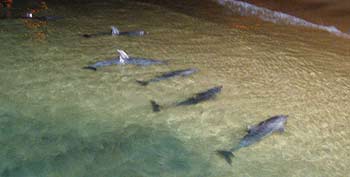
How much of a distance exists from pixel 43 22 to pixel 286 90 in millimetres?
4935

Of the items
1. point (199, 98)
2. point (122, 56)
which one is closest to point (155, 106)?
point (199, 98)

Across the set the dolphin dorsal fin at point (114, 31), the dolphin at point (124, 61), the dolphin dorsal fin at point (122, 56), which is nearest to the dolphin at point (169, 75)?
the dolphin at point (124, 61)

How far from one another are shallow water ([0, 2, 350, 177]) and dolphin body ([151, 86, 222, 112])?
80mm

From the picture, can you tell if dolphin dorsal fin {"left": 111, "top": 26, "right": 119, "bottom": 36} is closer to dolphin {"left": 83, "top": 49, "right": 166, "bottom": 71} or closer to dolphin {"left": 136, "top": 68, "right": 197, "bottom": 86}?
dolphin {"left": 83, "top": 49, "right": 166, "bottom": 71}

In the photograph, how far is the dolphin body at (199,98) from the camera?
17.5 feet

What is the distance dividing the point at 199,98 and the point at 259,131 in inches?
39.1

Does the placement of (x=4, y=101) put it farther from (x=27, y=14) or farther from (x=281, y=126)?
(x=27, y=14)

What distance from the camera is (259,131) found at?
4.72 m

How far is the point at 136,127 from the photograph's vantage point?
15.8 feet

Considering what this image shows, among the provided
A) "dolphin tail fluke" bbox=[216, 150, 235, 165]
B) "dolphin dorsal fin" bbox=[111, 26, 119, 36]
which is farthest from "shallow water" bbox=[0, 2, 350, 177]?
"dolphin dorsal fin" bbox=[111, 26, 119, 36]

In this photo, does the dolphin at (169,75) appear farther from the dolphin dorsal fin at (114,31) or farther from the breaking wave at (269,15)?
the breaking wave at (269,15)

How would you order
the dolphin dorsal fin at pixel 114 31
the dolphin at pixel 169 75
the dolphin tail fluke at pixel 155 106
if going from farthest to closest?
the dolphin dorsal fin at pixel 114 31 < the dolphin at pixel 169 75 < the dolphin tail fluke at pixel 155 106

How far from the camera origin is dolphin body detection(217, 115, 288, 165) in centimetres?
446

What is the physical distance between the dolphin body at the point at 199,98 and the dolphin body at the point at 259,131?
849 millimetres
